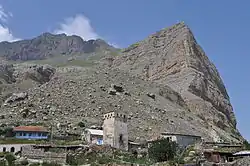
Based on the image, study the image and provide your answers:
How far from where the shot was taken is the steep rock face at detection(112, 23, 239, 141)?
301ft

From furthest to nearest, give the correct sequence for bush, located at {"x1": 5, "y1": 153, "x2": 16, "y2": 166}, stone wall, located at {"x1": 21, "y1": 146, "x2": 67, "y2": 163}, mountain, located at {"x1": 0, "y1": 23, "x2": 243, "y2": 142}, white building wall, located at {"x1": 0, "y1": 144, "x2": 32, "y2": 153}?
mountain, located at {"x1": 0, "y1": 23, "x2": 243, "y2": 142} < white building wall, located at {"x1": 0, "y1": 144, "x2": 32, "y2": 153} < stone wall, located at {"x1": 21, "y1": 146, "x2": 67, "y2": 163} < bush, located at {"x1": 5, "y1": 153, "x2": 16, "y2": 166}

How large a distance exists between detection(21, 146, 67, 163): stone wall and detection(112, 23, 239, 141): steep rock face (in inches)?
2158

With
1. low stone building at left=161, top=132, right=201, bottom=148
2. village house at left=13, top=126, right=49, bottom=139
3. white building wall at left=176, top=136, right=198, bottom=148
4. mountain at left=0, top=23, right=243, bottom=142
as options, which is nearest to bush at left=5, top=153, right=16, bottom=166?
village house at left=13, top=126, right=49, bottom=139

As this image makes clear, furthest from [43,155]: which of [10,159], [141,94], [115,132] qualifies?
[141,94]

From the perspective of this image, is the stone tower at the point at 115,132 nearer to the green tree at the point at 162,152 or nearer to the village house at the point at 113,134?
the village house at the point at 113,134

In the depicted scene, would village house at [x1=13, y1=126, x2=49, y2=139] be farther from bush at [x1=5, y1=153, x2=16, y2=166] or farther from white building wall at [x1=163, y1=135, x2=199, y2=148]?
white building wall at [x1=163, y1=135, x2=199, y2=148]

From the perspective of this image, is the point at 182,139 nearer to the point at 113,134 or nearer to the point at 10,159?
the point at 113,134

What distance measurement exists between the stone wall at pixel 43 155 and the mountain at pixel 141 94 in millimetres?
13195

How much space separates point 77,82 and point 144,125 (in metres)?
22.1

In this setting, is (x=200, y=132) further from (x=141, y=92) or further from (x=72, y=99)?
(x=72, y=99)

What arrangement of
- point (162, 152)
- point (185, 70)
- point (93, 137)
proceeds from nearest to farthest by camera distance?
point (162, 152)
point (93, 137)
point (185, 70)

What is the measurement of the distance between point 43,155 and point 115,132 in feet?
38.3

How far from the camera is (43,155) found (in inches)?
1300

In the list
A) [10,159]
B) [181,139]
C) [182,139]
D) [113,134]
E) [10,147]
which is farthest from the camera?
[182,139]
